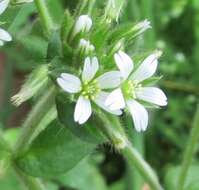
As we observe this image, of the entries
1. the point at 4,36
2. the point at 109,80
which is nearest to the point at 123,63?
the point at 109,80

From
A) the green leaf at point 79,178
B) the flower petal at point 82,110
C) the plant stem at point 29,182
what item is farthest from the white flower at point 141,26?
the green leaf at point 79,178

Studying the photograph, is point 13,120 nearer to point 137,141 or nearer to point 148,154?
point 148,154

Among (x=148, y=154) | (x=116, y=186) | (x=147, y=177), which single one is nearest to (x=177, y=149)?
(x=148, y=154)

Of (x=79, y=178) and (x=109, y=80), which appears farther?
(x=79, y=178)

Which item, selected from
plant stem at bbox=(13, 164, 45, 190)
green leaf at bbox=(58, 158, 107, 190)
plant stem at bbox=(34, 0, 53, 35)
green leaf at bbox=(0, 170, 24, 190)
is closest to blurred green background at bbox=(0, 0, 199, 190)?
green leaf at bbox=(58, 158, 107, 190)

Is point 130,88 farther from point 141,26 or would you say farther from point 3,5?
point 3,5

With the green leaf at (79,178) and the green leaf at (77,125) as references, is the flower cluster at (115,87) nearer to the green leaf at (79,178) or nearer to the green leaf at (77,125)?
the green leaf at (77,125)
